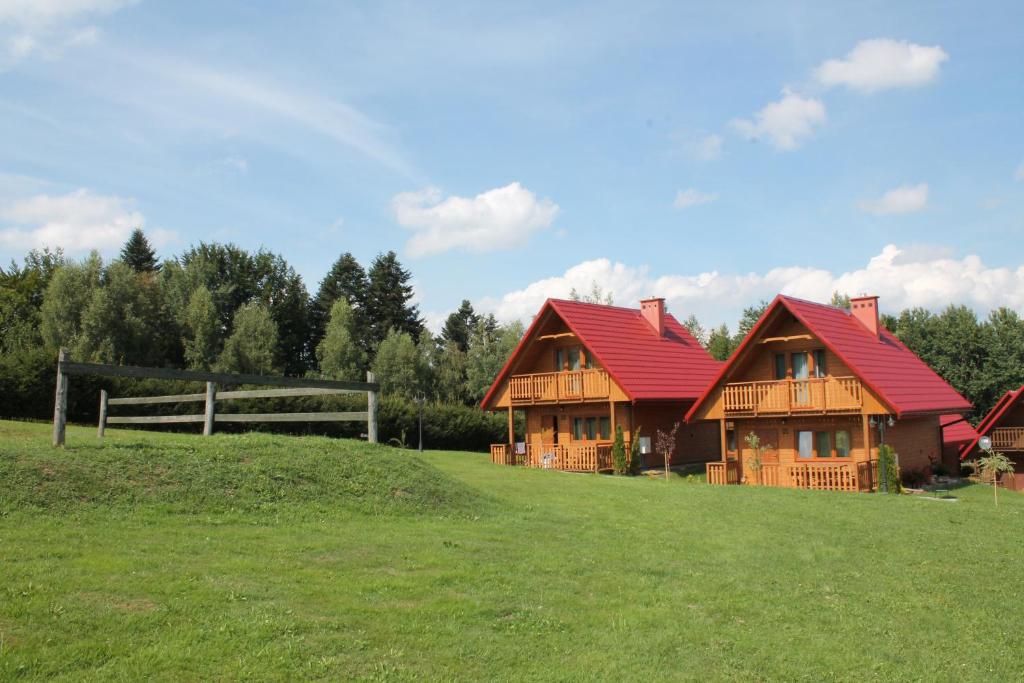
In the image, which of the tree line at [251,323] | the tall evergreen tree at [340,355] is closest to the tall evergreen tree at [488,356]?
the tree line at [251,323]

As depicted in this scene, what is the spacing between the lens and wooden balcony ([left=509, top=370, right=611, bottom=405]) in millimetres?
32000

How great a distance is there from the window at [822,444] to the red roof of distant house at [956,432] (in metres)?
8.29

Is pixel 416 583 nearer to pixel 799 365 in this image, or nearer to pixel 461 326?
pixel 799 365

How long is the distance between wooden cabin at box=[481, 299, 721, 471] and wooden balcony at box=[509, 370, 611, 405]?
0.13ft

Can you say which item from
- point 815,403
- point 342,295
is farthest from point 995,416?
point 342,295

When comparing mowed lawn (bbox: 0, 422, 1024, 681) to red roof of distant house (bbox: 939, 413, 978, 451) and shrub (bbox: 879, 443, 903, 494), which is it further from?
red roof of distant house (bbox: 939, 413, 978, 451)

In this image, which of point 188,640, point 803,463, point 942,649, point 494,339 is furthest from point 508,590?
point 494,339

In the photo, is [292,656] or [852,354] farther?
[852,354]

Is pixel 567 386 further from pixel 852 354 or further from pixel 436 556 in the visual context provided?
pixel 436 556

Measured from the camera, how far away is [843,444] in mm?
27547

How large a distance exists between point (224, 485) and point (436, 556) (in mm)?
3435

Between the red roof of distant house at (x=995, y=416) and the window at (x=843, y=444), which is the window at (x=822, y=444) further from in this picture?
the red roof of distant house at (x=995, y=416)

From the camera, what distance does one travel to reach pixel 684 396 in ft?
108

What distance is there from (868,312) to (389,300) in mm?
48643
